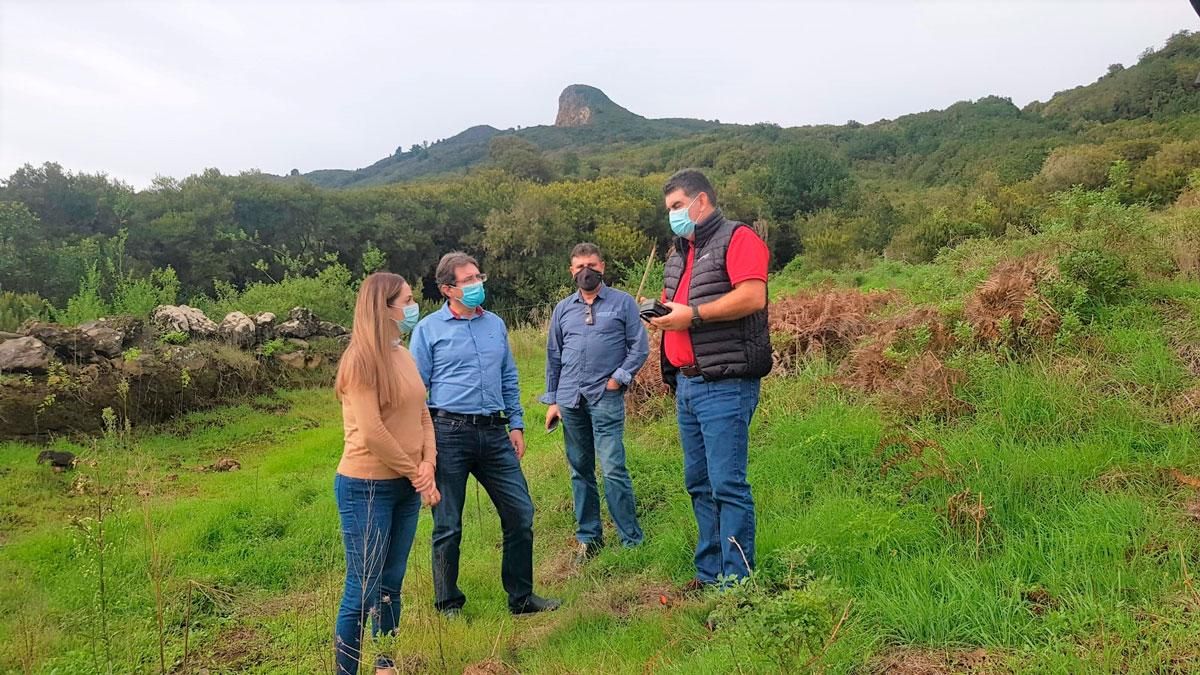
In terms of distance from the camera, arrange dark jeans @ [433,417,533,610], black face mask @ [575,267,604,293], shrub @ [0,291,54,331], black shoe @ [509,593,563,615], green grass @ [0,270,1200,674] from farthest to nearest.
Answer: shrub @ [0,291,54,331] < black face mask @ [575,267,604,293] < black shoe @ [509,593,563,615] < dark jeans @ [433,417,533,610] < green grass @ [0,270,1200,674]

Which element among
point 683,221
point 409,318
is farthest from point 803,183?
point 409,318

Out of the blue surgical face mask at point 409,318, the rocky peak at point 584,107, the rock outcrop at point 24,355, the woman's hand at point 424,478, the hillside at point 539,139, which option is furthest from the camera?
the rocky peak at point 584,107

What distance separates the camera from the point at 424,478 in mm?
3014

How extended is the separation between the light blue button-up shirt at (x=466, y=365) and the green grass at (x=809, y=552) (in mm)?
1143

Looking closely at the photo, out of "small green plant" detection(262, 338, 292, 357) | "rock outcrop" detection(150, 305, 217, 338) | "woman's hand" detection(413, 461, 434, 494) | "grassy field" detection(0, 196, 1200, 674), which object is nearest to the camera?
"grassy field" detection(0, 196, 1200, 674)

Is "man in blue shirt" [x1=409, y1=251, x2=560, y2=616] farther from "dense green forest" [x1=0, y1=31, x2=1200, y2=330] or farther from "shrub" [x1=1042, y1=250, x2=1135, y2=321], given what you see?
"dense green forest" [x1=0, y1=31, x2=1200, y2=330]

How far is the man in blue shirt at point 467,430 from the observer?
3.67 m

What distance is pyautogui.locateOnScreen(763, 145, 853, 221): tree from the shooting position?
107ft

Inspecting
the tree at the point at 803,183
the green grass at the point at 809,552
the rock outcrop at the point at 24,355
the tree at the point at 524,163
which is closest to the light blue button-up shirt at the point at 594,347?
the green grass at the point at 809,552

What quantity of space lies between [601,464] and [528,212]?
22.0m

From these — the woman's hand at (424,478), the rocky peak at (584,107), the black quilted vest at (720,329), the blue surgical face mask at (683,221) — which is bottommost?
the woman's hand at (424,478)

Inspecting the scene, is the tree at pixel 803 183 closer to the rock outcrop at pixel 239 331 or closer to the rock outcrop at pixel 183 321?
the rock outcrop at pixel 239 331

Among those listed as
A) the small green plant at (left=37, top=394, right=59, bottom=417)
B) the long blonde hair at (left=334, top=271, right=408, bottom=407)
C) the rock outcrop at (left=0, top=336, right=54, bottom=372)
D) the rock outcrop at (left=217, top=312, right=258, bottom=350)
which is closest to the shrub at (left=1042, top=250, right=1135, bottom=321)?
the long blonde hair at (left=334, top=271, right=408, bottom=407)

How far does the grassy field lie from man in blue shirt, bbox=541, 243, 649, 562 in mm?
285
